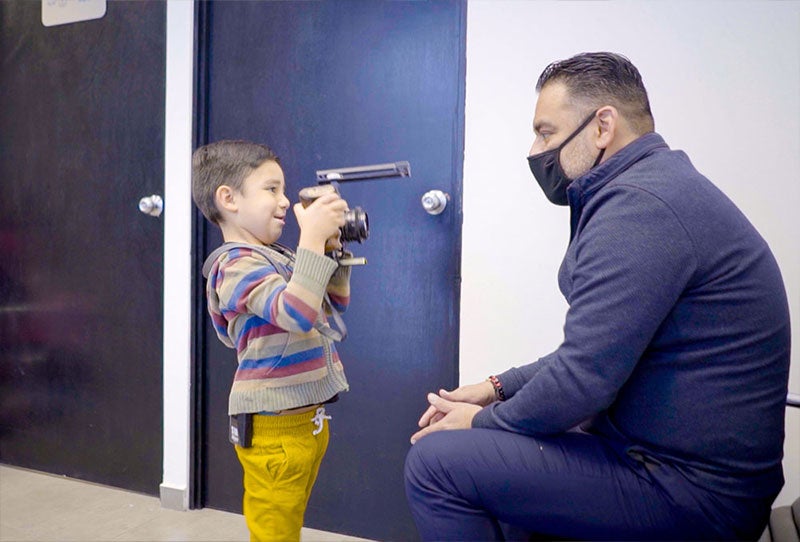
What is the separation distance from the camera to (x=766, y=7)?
1380 mm

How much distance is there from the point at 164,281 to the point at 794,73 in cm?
186

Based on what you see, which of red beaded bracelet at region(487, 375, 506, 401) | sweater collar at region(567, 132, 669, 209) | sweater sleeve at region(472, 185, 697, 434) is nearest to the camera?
sweater sleeve at region(472, 185, 697, 434)

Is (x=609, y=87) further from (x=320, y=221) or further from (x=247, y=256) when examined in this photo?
(x=247, y=256)

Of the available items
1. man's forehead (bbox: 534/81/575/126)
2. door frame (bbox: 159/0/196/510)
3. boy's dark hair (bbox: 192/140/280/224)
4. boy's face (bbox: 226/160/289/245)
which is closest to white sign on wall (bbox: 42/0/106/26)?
door frame (bbox: 159/0/196/510)

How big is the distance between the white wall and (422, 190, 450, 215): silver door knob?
63 mm

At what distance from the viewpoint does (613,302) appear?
2.63 feet

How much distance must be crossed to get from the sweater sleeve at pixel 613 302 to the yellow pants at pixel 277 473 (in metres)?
0.51

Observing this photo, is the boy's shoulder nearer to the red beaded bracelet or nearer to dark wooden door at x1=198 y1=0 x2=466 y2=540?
the red beaded bracelet

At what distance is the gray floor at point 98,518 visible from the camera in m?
1.79

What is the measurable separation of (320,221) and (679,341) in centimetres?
63

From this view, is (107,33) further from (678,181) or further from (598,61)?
(678,181)

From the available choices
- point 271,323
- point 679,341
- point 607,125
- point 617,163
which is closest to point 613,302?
point 679,341

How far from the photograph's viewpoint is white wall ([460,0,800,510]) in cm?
138

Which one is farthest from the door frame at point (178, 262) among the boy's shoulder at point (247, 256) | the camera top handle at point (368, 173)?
the camera top handle at point (368, 173)
